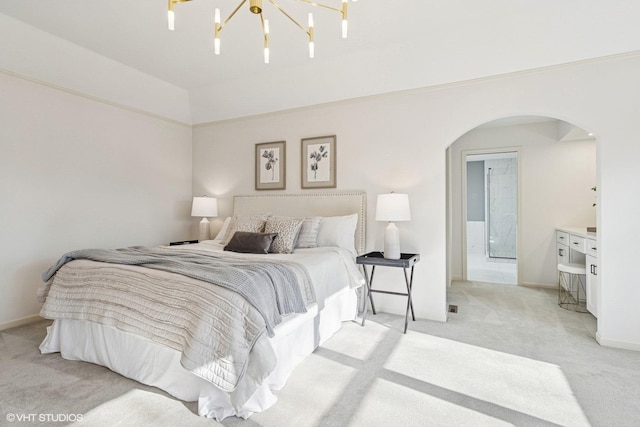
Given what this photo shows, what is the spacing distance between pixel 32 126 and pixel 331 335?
3692 millimetres

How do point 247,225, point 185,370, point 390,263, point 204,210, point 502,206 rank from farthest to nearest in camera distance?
point 502,206 → point 204,210 → point 247,225 → point 390,263 → point 185,370

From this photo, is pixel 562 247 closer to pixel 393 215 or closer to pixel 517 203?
pixel 517 203

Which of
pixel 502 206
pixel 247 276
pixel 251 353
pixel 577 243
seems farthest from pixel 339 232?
pixel 502 206

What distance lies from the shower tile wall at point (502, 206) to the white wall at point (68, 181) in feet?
22.0

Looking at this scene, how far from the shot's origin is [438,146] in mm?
3432

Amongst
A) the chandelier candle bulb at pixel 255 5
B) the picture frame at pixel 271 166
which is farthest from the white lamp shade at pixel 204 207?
the chandelier candle bulb at pixel 255 5

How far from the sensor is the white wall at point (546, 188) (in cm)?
460

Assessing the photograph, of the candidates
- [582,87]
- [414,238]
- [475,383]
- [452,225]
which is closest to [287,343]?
[475,383]

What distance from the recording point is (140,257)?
258 cm

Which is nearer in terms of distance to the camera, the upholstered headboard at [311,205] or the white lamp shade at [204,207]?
the upholstered headboard at [311,205]

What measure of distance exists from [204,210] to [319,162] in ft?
5.91

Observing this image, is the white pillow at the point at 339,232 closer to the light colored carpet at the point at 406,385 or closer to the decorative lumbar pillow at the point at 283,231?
the decorative lumbar pillow at the point at 283,231

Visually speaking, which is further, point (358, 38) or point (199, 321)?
point (358, 38)

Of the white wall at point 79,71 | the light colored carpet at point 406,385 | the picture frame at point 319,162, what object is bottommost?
the light colored carpet at point 406,385
